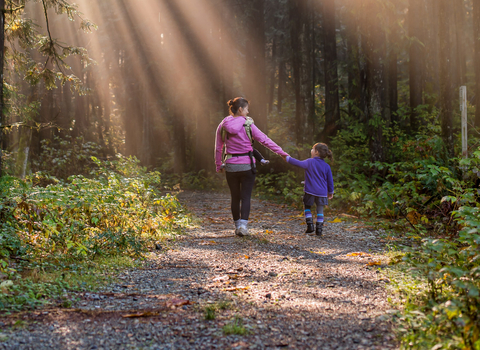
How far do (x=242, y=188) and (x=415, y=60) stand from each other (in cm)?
1452

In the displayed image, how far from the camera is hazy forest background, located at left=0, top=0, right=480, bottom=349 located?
4754 millimetres

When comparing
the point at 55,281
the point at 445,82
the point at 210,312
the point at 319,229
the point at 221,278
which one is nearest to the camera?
the point at 210,312

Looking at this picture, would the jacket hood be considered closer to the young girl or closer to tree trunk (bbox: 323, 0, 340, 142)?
the young girl

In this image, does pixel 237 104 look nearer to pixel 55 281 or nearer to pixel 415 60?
pixel 55 281

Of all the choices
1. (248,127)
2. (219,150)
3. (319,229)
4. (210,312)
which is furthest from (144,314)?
(319,229)

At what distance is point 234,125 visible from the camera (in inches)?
290

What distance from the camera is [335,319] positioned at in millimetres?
3387

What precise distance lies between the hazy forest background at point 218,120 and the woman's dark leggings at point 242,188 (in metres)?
1.34

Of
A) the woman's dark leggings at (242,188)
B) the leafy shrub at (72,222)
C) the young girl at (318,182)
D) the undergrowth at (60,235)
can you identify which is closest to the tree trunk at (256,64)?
the young girl at (318,182)

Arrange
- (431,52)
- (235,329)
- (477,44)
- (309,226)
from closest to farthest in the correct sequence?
(235,329), (309,226), (477,44), (431,52)

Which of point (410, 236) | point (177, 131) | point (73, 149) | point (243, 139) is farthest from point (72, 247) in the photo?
point (177, 131)

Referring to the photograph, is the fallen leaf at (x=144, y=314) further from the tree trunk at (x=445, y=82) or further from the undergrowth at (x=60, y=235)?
the tree trunk at (x=445, y=82)

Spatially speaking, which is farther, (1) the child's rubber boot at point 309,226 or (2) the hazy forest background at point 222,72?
(2) the hazy forest background at point 222,72

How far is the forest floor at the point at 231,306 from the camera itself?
294 cm
